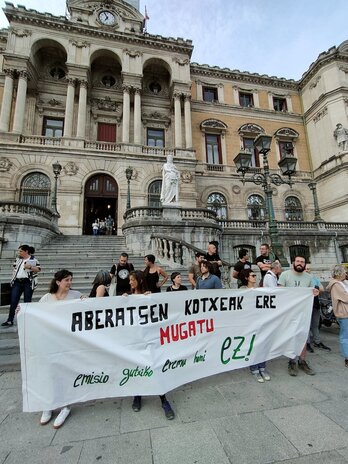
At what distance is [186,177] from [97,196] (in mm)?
7973

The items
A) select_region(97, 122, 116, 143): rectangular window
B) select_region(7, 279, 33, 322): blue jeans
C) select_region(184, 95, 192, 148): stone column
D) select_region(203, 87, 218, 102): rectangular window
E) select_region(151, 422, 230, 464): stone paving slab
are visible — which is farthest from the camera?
select_region(203, 87, 218, 102): rectangular window

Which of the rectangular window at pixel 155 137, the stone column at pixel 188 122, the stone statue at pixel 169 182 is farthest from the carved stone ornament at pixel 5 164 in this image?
the stone column at pixel 188 122

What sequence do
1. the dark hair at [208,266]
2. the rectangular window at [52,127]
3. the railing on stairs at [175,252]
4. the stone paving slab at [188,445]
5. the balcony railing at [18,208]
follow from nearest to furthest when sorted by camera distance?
the stone paving slab at [188,445] < the dark hair at [208,266] < the railing on stairs at [175,252] < the balcony railing at [18,208] < the rectangular window at [52,127]

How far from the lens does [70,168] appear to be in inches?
766

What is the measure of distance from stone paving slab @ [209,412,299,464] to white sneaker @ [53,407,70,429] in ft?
5.51

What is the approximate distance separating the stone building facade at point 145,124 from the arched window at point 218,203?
0.34 ft

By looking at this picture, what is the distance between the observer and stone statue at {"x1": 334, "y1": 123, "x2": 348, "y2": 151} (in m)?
22.8

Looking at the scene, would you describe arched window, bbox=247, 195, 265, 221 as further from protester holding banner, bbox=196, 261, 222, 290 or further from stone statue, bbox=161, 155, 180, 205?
protester holding banner, bbox=196, 261, 222, 290

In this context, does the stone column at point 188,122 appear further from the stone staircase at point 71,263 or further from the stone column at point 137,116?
the stone staircase at point 71,263

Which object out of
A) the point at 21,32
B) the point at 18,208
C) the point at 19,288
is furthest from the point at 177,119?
the point at 19,288

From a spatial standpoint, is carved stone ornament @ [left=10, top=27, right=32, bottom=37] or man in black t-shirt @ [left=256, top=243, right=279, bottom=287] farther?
carved stone ornament @ [left=10, top=27, right=32, bottom=37]

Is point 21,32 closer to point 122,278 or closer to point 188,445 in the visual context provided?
point 122,278

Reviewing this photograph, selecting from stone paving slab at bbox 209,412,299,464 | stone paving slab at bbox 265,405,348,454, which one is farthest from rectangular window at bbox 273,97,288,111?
stone paving slab at bbox 209,412,299,464

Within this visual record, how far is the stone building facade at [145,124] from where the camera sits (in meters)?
19.1
